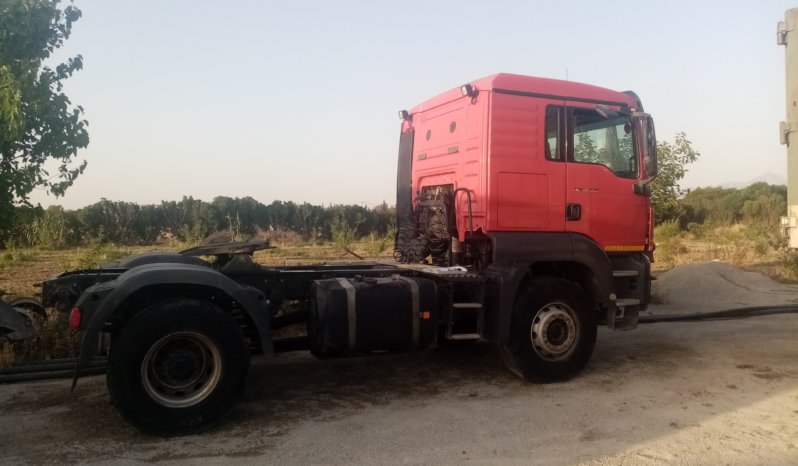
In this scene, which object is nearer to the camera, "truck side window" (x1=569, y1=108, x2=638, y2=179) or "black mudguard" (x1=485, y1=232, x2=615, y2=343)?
"black mudguard" (x1=485, y1=232, x2=615, y2=343)

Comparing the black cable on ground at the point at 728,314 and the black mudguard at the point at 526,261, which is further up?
the black mudguard at the point at 526,261

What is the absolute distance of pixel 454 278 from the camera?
6.51 m

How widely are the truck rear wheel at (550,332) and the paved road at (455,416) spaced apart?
7.9 inches

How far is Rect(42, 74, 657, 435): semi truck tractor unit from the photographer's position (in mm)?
5207

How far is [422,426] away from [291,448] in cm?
118

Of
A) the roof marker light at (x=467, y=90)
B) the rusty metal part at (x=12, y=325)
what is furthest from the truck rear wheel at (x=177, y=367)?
the roof marker light at (x=467, y=90)

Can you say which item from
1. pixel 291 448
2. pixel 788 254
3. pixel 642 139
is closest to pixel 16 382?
pixel 291 448

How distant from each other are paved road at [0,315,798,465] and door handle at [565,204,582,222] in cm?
183

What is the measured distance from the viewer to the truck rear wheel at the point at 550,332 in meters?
6.67

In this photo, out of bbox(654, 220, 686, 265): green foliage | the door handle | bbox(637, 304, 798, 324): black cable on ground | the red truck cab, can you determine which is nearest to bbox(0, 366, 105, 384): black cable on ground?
the red truck cab

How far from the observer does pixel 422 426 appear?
17.6ft

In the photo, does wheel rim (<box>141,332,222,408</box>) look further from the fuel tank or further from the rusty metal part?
the rusty metal part

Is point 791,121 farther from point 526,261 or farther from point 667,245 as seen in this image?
point 667,245

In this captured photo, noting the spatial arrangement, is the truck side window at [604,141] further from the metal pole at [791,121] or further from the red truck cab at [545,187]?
the metal pole at [791,121]
